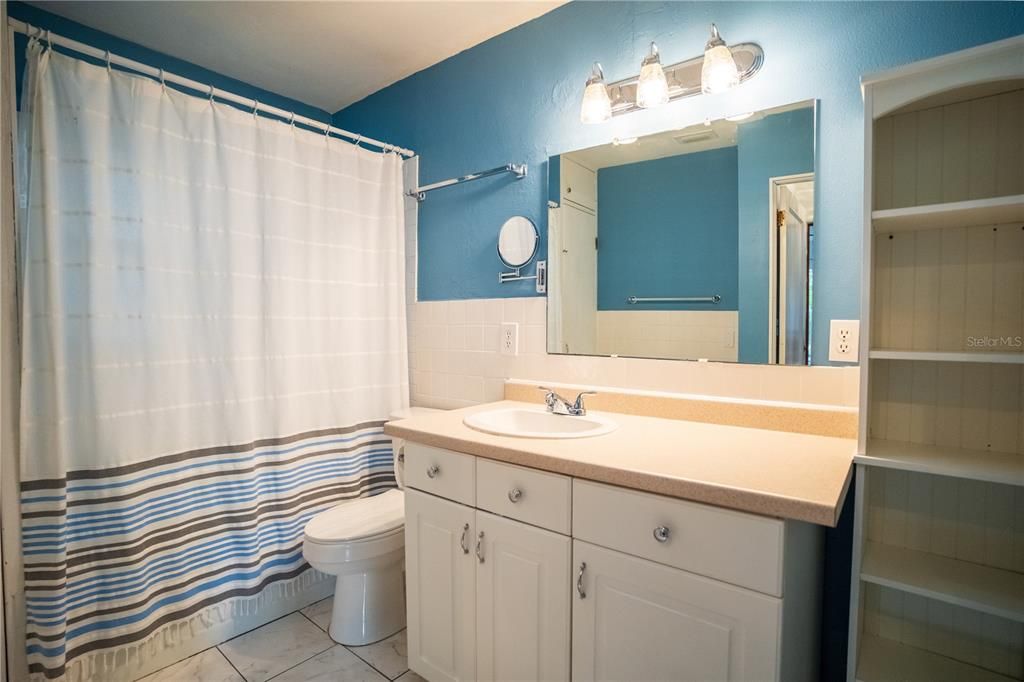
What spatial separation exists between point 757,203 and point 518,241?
2.92 ft

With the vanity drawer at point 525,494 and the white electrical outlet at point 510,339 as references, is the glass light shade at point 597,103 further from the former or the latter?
the vanity drawer at point 525,494

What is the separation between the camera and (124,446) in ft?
5.45

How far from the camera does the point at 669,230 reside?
1670 millimetres

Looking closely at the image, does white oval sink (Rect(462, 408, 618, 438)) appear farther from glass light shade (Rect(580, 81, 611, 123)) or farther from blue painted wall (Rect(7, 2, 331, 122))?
blue painted wall (Rect(7, 2, 331, 122))

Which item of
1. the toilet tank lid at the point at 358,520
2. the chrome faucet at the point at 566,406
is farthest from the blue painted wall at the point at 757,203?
the toilet tank lid at the point at 358,520

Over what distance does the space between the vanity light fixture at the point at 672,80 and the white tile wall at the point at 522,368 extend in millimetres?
719

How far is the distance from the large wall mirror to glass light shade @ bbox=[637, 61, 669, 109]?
0.12m

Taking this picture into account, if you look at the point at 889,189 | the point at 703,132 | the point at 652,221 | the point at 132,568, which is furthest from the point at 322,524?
the point at 889,189

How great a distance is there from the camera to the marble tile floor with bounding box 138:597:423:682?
1.72 metres

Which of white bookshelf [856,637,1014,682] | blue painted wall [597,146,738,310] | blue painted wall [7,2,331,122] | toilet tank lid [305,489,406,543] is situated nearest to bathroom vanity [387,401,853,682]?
white bookshelf [856,637,1014,682]

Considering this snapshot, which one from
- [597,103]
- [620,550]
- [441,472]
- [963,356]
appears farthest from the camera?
[597,103]

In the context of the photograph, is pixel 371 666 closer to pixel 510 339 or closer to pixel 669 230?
pixel 510 339

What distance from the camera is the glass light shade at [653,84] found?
159cm

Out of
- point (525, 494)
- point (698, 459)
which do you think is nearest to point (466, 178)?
point (525, 494)
